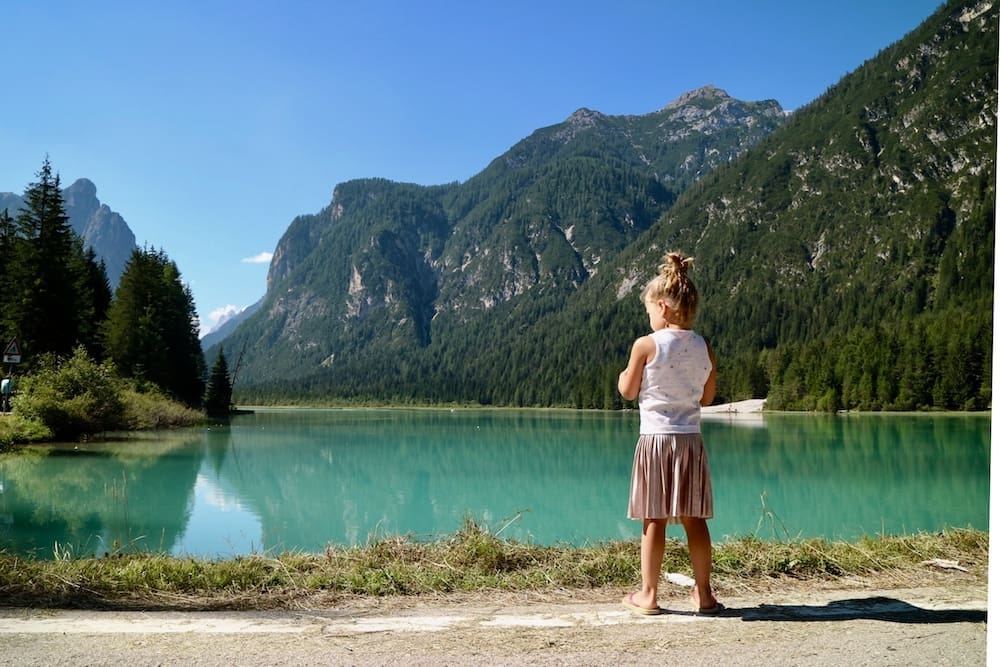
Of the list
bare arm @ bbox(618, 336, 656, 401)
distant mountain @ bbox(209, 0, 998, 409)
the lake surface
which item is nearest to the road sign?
the lake surface

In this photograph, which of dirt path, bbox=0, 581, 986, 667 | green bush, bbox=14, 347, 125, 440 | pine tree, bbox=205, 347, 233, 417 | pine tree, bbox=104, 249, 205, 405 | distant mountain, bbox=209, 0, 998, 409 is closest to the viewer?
dirt path, bbox=0, 581, 986, 667

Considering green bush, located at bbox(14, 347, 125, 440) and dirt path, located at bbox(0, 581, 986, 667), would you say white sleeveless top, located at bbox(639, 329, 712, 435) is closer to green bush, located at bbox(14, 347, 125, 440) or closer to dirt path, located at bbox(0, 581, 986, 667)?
dirt path, located at bbox(0, 581, 986, 667)

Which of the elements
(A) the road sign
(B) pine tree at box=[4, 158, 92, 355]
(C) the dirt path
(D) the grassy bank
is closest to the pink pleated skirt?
(C) the dirt path

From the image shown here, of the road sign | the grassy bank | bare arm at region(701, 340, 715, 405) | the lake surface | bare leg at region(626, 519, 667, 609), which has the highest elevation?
the road sign

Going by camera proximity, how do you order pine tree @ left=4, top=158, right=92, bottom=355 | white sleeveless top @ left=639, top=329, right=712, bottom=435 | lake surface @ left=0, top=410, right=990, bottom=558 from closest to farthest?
white sleeveless top @ left=639, top=329, right=712, bottom=435
lake surface @ left=0, top=410, right=990, bottom=558
pine tree @ left=4, top=158, right=92, bottom=355

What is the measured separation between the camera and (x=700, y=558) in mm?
3494

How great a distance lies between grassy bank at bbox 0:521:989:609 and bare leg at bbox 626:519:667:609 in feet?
2.15

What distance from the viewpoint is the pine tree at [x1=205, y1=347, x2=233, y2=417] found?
2313 inches

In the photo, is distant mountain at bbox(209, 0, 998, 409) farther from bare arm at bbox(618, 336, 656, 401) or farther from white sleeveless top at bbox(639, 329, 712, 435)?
bare arm at bbox(618, 336, 656, 401)

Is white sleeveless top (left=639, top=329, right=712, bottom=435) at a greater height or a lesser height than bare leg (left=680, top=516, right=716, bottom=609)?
greater

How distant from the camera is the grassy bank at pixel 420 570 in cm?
377

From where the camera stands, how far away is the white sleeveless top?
351 cm

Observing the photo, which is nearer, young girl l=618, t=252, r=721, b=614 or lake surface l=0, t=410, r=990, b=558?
young girl l=618, t=252, r=721, b=614

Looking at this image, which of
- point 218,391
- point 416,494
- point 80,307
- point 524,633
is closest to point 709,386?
point 524,633
